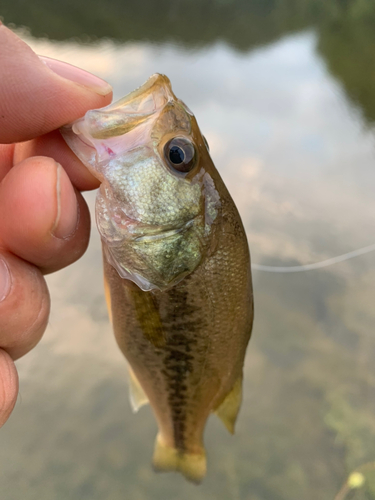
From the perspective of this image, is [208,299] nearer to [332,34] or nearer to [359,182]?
[359,182]

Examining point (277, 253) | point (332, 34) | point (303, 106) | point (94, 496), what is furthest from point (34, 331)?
point (332, 34)

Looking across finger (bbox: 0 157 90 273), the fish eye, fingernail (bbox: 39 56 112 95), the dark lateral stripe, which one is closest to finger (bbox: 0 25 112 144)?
fingernail (bbox: 39 56 112 95)

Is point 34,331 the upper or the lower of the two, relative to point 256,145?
upper

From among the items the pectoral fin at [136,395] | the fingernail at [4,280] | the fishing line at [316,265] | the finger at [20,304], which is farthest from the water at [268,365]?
the fingernail at [4,280]

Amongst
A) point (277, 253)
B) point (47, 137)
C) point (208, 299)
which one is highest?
point (47, 137)

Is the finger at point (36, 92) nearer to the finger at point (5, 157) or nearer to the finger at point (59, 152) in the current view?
the finger at point (59, 152)

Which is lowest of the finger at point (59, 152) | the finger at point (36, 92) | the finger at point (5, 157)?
the finger at point (5, 157)
